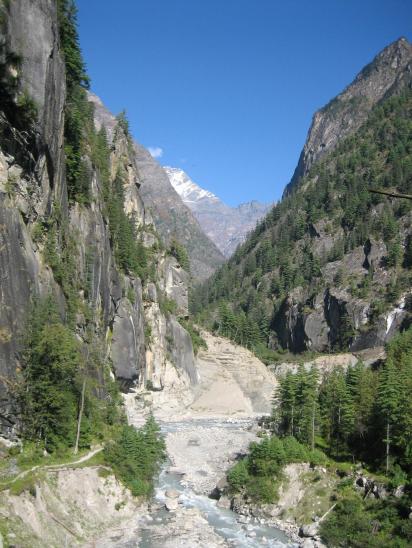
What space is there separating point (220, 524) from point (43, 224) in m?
28.3

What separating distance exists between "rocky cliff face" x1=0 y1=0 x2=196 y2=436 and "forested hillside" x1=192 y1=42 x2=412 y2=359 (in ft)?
252

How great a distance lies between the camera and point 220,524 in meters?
42.3

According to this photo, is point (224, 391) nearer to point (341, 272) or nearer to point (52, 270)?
point (52, 270)

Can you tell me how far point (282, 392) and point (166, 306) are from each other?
46.3 meters

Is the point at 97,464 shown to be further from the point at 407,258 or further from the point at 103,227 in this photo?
the point at 407,258

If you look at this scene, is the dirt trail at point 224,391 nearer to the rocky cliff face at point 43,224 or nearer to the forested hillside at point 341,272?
the rocky cliff face at point 43,224

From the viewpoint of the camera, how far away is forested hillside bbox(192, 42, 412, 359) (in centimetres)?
13812

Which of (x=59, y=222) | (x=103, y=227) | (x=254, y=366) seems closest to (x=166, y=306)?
(x=254, y=366)

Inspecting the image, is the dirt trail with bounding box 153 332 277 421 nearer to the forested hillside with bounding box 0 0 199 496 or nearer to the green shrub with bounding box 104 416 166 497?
the forested hillside with bounding box 0 0 199 496

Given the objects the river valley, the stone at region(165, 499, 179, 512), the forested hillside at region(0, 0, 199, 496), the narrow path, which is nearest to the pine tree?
the river valley

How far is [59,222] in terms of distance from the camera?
160 ft

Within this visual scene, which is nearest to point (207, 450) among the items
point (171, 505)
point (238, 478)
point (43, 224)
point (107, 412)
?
point (238, 478)

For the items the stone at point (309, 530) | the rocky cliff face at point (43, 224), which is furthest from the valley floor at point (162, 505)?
the rocky cliff face at point (43, 224)

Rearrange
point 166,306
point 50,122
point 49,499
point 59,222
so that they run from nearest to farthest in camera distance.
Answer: point 49,499
point 50,122
point 59,222
point 166,306
